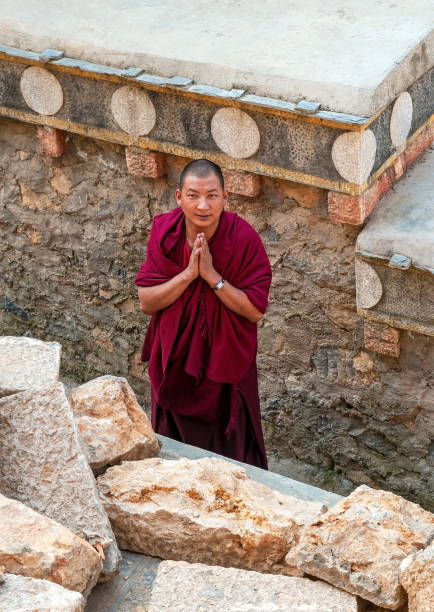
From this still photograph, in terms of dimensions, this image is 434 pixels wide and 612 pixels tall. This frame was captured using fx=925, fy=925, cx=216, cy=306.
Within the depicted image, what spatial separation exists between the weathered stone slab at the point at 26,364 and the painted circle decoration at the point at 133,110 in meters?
1.98

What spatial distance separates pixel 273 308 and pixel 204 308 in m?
1.12

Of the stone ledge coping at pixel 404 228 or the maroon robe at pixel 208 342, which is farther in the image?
the stone ledge coping at pixel 404 228

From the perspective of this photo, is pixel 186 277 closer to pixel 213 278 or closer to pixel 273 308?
pixel 213 278

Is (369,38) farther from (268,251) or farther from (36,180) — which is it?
(36,180)

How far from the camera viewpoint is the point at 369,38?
5.00 metres

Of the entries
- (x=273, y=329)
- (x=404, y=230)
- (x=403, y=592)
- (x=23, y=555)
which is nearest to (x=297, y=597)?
(x=403, y=592)

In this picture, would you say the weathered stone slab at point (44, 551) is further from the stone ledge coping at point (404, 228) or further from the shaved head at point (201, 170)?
the stone ledge coping at point (404, 228)

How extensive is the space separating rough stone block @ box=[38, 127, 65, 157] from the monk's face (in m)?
1.78

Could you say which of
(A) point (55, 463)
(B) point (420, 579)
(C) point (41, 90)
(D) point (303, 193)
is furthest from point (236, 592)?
(C) point (41, 90)

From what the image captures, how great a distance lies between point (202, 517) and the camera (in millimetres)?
3080

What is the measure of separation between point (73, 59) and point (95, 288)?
1548mm

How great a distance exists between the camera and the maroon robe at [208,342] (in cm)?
434

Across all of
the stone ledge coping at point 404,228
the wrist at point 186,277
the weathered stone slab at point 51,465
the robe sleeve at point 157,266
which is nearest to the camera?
the weathered stone slab at point 51,465

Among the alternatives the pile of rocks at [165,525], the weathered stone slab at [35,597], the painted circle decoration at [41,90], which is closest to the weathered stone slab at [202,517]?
the pile of rocks at [165,525]
